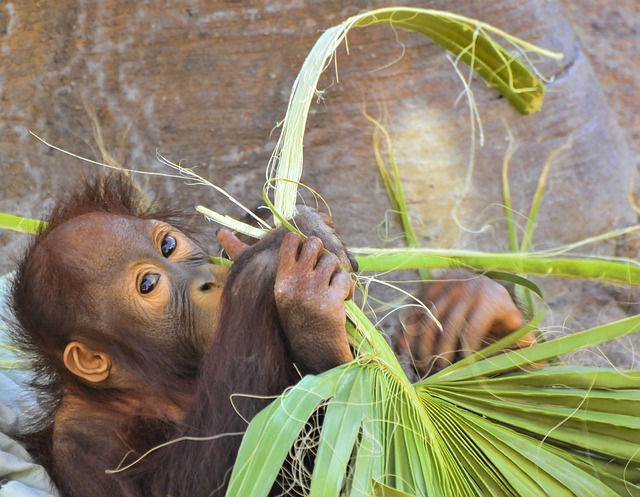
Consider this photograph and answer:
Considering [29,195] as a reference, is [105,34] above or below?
above

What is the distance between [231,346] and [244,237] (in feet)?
1.43

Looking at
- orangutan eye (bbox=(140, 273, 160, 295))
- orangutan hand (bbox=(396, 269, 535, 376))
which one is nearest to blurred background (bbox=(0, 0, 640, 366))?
orangutan hand (bbox=(396, 269, 535, 376))

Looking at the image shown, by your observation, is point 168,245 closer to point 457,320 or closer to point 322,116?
point 457,320

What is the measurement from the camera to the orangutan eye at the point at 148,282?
6.04 feet

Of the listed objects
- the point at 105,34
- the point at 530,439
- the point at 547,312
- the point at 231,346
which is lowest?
the point at 547,312

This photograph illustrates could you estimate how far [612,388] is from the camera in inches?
57.1

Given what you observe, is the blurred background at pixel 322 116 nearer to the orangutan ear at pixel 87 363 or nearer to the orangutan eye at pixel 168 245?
the orangutan eye at pixel 168 245

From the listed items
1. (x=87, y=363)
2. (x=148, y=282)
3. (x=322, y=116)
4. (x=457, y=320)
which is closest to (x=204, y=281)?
(x=148, y=282)

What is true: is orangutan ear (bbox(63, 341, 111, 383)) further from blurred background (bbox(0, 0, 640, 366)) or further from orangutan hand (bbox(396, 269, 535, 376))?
blurred background (bbox(0, 0, 640, 366))

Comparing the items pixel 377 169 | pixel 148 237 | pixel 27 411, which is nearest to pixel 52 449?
pixel 27 411

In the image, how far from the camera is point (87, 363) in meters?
1.84

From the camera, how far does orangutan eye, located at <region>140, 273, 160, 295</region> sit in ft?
6.04

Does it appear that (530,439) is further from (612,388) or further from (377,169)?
(377,169)

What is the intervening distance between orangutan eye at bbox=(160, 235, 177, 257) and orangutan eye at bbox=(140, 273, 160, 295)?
0.08 meters
